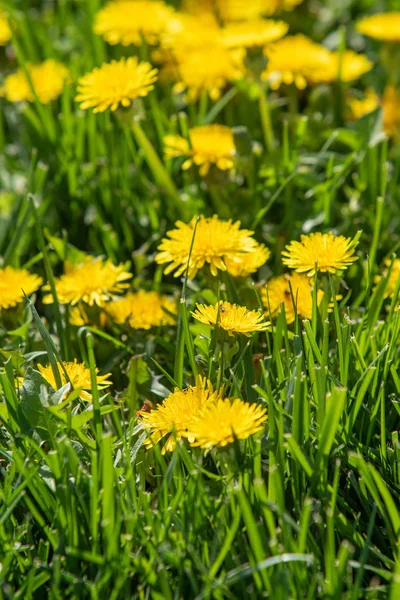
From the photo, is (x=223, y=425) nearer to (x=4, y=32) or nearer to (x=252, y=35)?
(x=252, y=35)

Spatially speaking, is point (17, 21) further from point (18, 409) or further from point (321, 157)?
point (18, 409)

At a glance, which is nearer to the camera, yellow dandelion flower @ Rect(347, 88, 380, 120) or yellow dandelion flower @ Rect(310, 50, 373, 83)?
yellow dandelion flower @ Rect(310, 50, 373, 83)

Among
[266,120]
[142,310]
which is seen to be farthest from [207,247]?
[266,120]

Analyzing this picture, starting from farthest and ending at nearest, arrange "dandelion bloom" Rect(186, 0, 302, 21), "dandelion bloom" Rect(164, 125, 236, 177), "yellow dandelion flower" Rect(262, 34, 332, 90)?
"dandelion bloom" Rect(186, 0, 302, 21)
"yellow dandelion flower" Rect(262, 34, 332, 90)
"dandelion bloom" Rect(164, 125, 236, 177)

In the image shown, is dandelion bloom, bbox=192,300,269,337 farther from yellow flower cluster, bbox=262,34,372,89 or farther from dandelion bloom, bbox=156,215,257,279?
yellow flower cluster, bbox=262,34,372,89

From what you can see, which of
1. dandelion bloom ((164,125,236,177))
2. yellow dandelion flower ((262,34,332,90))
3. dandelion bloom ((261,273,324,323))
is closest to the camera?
dandelion bloom ((261,273,324,323))

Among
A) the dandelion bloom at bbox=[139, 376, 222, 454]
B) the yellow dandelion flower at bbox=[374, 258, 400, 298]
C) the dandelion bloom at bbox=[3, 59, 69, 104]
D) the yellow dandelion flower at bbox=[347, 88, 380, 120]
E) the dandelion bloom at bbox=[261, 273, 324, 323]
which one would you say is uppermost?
the dandelion bloom at bbox=[3, 59, 69, 104]

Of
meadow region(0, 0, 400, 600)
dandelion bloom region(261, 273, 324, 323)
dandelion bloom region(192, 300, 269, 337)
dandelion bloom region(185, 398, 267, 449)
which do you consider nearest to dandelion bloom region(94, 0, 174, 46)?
meadow region(0, 0, 400, 600)
